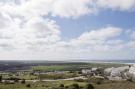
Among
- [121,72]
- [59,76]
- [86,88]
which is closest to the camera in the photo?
[86,88]

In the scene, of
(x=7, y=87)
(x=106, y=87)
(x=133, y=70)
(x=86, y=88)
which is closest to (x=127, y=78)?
(x=133, y=70)

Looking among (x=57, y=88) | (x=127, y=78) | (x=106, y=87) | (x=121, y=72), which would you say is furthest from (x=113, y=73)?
(x=57, y=88)

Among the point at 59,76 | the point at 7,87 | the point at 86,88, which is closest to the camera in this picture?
the point at 86,88

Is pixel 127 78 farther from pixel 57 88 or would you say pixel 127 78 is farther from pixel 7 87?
pixel 7 87

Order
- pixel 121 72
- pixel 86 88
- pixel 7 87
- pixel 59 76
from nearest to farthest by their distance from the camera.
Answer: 1. pixel 86 88
2. pixel 7 87
3. pixel 121 72
4. pixel 59 76

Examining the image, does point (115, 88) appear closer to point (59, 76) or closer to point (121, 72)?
point (121, 72)

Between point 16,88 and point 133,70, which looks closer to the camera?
point 16,88

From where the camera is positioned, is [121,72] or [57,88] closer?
[57,88]

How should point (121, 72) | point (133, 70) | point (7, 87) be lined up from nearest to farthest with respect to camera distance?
1. point (7, 87)
2. point (133, 70)
3. point (121, 72)
